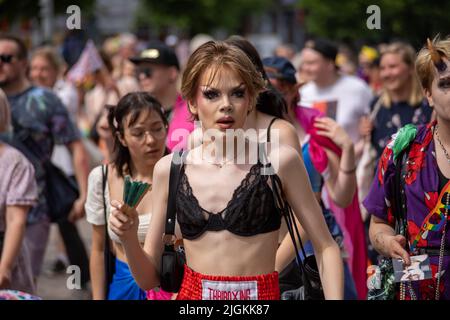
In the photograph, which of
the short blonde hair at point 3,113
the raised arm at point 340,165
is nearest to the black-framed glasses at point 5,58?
the short blonde hair at point 3,113

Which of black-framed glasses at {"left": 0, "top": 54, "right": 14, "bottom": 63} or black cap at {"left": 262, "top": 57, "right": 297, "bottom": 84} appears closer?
black cap at {"left": 262, "top": 57, "right": 297, "bottom": 84}

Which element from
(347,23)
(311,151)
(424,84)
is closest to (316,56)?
(311,151)

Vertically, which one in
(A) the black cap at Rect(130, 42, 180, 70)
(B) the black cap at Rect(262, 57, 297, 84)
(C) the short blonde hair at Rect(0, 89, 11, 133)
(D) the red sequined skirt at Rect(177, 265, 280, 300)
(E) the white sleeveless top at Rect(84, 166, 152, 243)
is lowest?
(D) the red sequined skirt at Rect(177, 265, 280, 300)

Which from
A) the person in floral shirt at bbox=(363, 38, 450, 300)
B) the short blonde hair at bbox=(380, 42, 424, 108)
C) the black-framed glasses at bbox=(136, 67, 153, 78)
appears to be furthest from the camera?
the short blonde hair at bbox=(380, 42, 424, 108)

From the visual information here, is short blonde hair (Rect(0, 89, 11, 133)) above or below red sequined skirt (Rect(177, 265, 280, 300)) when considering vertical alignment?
above

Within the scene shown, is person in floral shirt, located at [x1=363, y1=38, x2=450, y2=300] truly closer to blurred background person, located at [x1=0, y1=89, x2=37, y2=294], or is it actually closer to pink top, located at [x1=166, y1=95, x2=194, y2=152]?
pink top, located at [x1=166, y1=95, x2=194, y2=152]

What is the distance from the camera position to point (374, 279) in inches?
161

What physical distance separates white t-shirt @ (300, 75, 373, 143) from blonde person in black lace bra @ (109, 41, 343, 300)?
15.9 feet

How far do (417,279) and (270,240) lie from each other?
664 millimetres

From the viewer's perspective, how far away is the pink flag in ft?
35.5

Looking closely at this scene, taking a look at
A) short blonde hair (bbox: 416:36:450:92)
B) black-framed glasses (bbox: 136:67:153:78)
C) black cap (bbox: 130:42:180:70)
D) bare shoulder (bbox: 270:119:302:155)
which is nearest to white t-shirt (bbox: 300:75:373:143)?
black cap (bbox: 130:42:180:70)

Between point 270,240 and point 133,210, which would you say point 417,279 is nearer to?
point 270,240

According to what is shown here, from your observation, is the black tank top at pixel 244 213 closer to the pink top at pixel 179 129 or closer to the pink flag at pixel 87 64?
the pink top at pixel 179 129

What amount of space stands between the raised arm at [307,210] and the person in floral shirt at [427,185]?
1.51 ft
